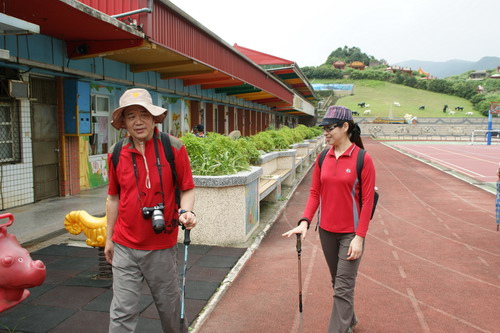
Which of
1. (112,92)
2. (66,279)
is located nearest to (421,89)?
(112,92)

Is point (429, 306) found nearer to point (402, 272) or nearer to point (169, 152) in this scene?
point (402, 272)

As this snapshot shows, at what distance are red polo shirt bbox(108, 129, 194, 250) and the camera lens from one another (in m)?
0.10

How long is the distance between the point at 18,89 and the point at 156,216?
7.45m

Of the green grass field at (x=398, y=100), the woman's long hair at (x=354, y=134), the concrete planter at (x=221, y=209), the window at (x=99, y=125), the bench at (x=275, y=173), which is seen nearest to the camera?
the woman's long hair at (x=354, y=134)

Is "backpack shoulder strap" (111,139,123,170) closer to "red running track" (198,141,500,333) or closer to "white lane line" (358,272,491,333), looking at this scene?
"red running track" (198,141,500,333)

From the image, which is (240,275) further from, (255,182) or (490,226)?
(490,226)

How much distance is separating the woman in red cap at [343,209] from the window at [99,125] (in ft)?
33.1

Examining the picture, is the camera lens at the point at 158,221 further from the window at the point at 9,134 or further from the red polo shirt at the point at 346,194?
the window at the point at 9,134

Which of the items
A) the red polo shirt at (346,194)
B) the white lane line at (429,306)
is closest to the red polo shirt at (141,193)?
the red polo shirt at (346,194)

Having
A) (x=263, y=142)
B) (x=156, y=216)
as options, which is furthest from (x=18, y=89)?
(x=156, y=216)

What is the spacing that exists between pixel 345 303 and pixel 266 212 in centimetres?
650

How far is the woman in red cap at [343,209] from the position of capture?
3852 millimetres

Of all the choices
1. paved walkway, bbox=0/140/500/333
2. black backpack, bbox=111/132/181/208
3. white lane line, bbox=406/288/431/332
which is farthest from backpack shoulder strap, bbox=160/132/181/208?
white lane line, bbox=406/288/431/332

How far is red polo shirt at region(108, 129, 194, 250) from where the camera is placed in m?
3.24
